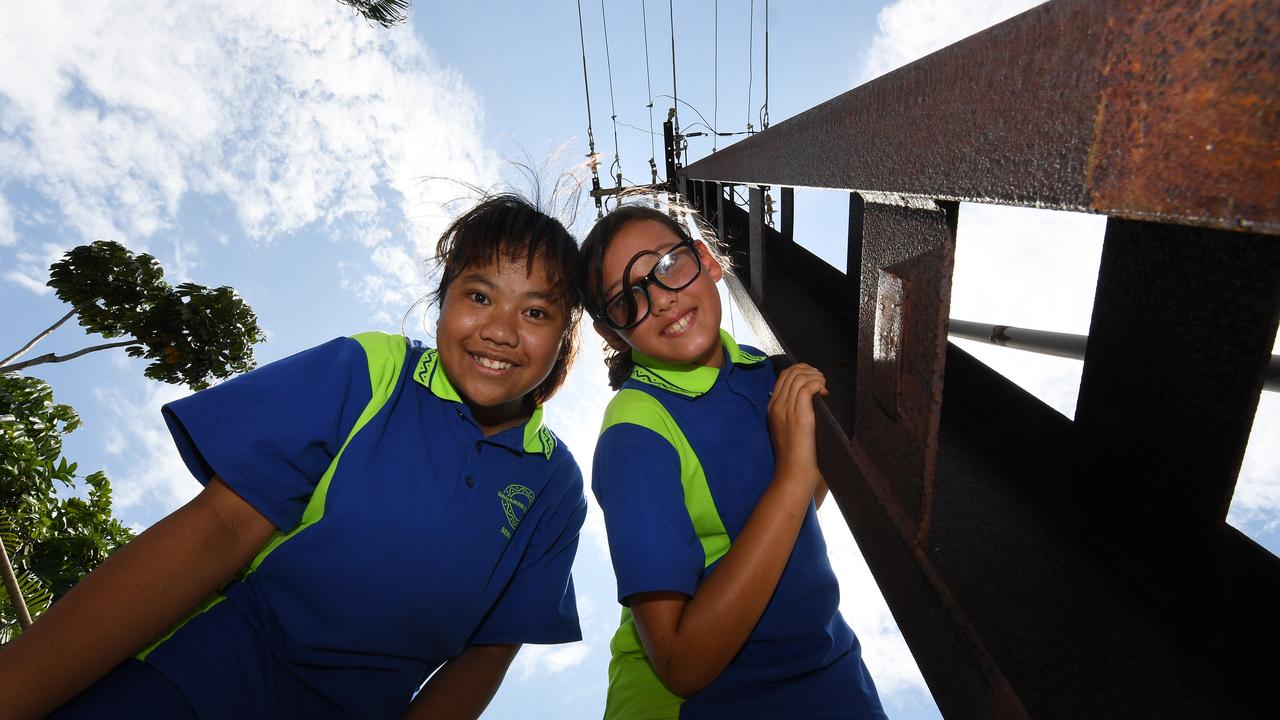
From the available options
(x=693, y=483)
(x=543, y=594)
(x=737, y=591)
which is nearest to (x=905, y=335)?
(x=737, y=591)

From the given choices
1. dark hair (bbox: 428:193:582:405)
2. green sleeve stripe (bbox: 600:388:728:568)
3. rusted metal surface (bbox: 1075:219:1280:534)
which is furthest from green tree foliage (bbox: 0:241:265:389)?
rusted metal surface (bbox: 1075:219:1280:534)

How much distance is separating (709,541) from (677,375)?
0.43 m

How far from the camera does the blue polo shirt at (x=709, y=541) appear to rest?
113 centimetres

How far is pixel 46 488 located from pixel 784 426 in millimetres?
6068

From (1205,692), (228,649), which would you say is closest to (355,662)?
(228,649)

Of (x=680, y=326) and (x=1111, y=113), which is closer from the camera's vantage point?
(x=1111, y=113)

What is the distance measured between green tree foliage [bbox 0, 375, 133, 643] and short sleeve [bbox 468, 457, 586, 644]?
4819mm

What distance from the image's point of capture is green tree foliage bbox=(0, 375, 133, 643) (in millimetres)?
4195

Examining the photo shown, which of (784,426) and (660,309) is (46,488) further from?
(784,426)

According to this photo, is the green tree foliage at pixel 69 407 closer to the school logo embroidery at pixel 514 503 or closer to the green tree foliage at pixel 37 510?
the green tree foliage at pixel 37 510

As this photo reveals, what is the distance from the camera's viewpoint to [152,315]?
502 centimetres

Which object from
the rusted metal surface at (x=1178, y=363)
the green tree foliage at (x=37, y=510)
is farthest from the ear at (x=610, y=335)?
the green tree foliage at (x=37, y=510)

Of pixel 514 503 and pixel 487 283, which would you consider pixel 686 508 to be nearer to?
pixel 514 503

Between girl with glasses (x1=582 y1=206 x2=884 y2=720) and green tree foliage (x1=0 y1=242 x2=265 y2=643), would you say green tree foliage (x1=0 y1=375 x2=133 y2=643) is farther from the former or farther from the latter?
girl with glasses (x1=582 y1=206 x2=884 y2=720)
